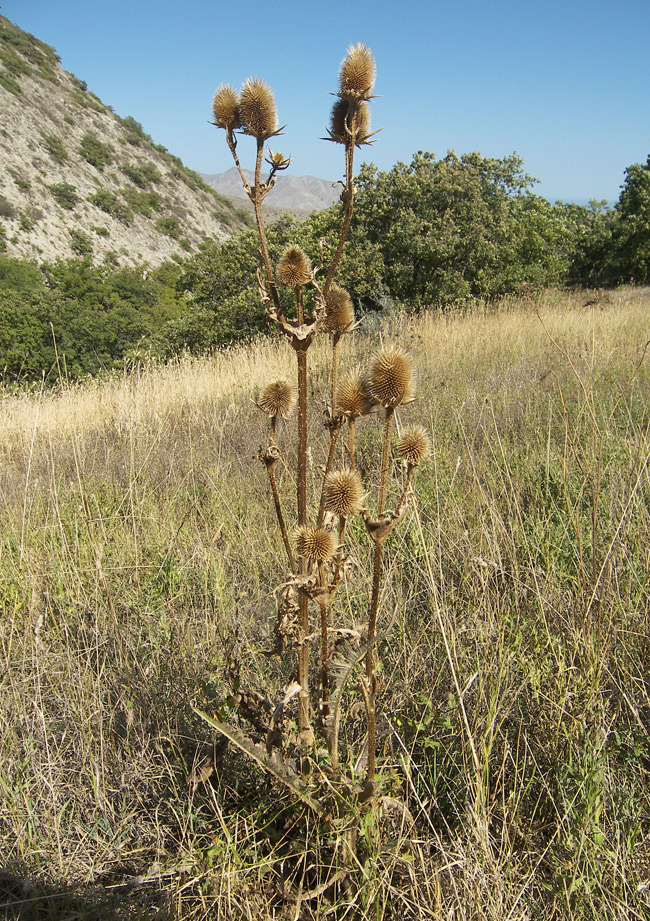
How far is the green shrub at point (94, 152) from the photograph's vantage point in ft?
173

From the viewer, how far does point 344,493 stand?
1.28m

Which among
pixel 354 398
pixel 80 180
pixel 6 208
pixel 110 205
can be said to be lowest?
pixel 354 398

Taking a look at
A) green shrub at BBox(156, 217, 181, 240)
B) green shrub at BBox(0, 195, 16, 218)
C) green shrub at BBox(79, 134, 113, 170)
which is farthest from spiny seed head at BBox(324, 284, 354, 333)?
green shrub at BBox(79, 134, 113, 170)

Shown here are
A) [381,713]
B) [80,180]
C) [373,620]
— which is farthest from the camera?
[80,180]

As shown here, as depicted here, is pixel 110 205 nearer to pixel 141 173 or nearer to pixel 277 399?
pixel 141 173

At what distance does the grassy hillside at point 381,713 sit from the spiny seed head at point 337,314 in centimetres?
55

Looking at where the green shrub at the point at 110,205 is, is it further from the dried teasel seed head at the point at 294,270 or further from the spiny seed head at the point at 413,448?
the spiny seed head at the point at 413,448

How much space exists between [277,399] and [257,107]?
0.67 m

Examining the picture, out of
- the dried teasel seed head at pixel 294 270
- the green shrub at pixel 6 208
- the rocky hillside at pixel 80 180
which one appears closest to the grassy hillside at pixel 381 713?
the dried teasel seed head at pixel 294 270

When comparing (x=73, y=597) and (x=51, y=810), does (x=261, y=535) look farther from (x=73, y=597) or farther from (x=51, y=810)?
(x=51, y=810)

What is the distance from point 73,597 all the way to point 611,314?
32.1ft

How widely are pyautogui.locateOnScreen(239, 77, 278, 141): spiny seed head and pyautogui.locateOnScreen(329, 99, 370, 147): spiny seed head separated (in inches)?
5.7

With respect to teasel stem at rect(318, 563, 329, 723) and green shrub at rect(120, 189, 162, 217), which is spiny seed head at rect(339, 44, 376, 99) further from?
green shrub at rect(120, 189, 162, 217)

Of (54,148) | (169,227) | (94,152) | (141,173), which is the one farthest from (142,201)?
(54,148)
